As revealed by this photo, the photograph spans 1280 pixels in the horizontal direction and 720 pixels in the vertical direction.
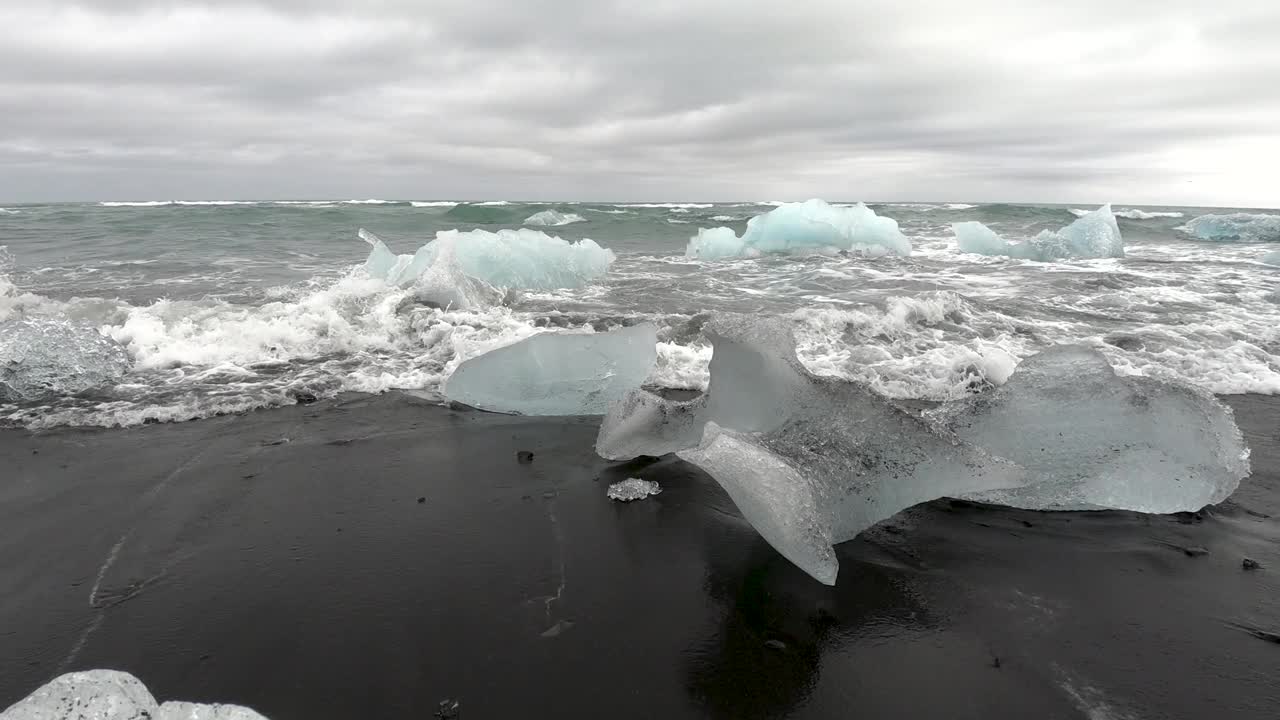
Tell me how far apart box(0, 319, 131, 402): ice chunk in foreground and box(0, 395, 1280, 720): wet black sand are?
1.73 m

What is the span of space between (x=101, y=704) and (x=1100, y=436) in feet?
14.2

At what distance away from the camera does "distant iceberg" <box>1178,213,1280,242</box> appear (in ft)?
70.3

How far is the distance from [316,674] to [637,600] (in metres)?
1.21

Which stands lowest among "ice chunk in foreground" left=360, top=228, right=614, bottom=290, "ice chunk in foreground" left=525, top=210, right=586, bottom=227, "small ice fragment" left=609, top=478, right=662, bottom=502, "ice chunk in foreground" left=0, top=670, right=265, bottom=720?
"small ice fragment" left=609, top=478, right=662, bottom=502

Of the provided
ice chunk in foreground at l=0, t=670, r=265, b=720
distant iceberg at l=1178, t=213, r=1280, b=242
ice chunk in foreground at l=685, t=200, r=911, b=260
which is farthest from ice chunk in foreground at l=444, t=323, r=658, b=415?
distant iceberg at l=1178, t=213, r=1280, b=242

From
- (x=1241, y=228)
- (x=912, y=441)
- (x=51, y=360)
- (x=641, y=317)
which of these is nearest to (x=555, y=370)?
(x=912, y=441)

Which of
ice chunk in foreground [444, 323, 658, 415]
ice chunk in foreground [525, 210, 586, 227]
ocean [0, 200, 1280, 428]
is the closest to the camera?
ice chunk in foreground [444, 323, 658, 415]

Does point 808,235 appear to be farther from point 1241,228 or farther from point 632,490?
point 1241,228

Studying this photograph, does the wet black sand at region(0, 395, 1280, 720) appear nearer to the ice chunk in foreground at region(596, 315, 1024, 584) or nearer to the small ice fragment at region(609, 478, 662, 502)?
the small ice fragment at region(609, 478, 662, 502)

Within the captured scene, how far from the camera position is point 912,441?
3215 mm

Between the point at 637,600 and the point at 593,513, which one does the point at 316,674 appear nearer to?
the point at 637,600

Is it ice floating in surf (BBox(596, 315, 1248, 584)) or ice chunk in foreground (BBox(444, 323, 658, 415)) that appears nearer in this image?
ice floating in surf (BBox(596, 315, 1248, 584))

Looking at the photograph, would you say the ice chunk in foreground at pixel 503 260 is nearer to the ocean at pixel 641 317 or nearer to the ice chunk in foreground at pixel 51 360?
the ocean at pixel 641 317

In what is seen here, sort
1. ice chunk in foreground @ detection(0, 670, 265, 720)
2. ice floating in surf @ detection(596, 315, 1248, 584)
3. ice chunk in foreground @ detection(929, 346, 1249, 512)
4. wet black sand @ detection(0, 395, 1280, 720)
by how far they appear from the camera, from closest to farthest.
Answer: ice chunk in foreground @ detection(0, 670, 265, 720)
wet black sand @ detection(0, 395, 1280, 720)
ice floating in surf @ detection(596, 315, 1248, 584)
ice chunk in foreground @ detection(929, 346, 1249, 512)
